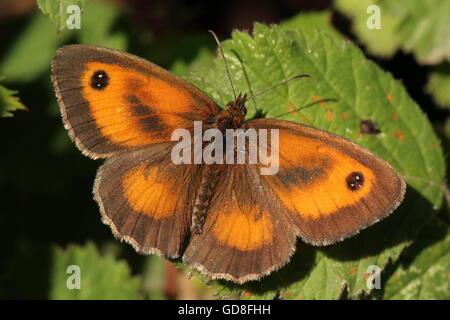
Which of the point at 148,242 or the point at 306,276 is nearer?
the point at 148,242

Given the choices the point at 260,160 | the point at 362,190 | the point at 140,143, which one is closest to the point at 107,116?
the point at 140,143

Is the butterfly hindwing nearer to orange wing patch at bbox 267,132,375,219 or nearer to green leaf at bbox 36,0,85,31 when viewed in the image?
orange wing patch at bbox 267,132,375,219

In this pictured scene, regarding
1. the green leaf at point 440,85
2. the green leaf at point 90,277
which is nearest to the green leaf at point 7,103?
the green leaf at point 90,277

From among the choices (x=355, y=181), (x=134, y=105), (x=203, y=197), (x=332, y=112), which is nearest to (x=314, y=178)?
(x=355, y=181)

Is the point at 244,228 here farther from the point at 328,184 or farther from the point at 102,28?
the point at 102,28

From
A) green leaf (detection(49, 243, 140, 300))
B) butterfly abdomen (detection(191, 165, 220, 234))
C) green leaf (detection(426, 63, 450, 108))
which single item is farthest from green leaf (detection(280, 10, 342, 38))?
green leaf (detection(49, 243, 140, 300))

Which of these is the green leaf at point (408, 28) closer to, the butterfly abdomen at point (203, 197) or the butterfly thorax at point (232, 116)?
the butterfly thorax at point (232, 116)

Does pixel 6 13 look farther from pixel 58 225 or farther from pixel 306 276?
pixel 306 276
